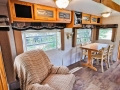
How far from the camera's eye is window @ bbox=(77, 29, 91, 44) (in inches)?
143

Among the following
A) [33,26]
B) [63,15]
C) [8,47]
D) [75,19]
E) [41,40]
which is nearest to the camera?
[8,47]

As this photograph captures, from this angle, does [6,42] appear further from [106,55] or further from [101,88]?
[106,55]

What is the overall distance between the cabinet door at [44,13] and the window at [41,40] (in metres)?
0.55

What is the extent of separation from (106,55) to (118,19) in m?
1.67

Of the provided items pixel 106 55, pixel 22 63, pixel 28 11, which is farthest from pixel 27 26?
pixel 106 55

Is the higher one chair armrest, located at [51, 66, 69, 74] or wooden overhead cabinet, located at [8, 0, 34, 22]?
wooden overhead cabinet, located at [8, 0, 34, 22]

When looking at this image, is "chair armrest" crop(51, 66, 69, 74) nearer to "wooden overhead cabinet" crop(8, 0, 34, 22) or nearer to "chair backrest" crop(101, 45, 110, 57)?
"wooden overhead cabinet" crop(8, 0, 34, 22)

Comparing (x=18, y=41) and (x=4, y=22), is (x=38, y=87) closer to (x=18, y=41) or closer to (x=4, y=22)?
(x=18, y=41)

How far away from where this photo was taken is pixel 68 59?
10.8ft

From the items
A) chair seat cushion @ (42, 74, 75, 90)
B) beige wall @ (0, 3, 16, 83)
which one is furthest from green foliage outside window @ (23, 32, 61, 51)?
chair seat cushion @ (42, 74, 75, 90)

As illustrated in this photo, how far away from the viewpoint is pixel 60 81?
1606 mm

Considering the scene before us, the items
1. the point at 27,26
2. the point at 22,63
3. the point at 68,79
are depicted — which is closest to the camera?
the point at 22,63

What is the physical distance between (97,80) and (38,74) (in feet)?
5.60

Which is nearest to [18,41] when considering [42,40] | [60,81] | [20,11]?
[20,11]
